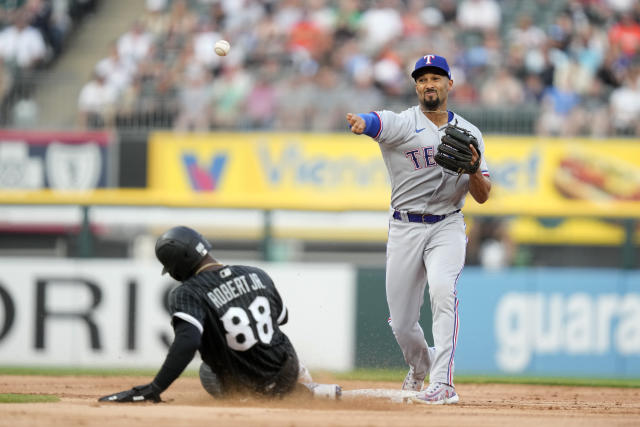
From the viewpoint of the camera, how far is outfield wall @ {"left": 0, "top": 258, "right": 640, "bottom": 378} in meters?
10.1

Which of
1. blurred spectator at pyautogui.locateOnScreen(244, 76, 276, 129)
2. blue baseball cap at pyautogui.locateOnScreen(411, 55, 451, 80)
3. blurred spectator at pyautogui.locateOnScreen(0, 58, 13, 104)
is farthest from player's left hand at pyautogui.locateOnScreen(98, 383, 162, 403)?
blurred spectator at pyautogui.locateOnScreen(0, 58, 13, 104)

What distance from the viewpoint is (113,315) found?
401 inches

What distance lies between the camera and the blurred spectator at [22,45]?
1727 centimetres

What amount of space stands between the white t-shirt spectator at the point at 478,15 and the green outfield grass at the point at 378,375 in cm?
770

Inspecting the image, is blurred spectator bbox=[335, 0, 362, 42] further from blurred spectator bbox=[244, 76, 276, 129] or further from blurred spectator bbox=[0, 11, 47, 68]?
blurred spectator bbox=[0, 11, 47, 68]

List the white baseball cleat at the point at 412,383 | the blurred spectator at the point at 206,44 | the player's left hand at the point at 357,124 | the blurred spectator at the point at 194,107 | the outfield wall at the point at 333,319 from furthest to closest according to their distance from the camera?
the blurred spectator at the point at 206,44 < the blurred spectator at the point at 194,107 < the outfield wall at the point at 333,319 < the white baseball cleat at the point at 412,383 < the player's left hand at the point at 357,124

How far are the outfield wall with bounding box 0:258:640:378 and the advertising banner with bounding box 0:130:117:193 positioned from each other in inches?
216

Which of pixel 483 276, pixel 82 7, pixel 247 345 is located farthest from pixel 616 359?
pixel 82 7

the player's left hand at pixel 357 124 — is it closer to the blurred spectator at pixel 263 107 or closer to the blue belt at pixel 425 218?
the blue belt at pixel 425 218

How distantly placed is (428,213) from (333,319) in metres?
3.34

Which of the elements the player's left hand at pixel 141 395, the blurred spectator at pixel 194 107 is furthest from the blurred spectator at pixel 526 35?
the player's left hand at pixel 141 395

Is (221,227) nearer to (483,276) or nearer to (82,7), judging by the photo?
(483,276)

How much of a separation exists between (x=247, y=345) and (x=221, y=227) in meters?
5.20

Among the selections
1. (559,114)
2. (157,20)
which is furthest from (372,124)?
(157,20)
